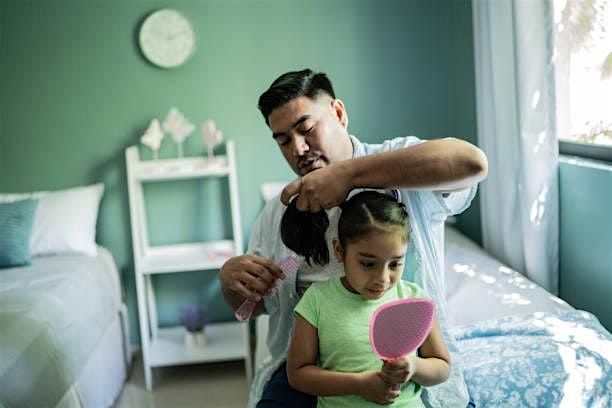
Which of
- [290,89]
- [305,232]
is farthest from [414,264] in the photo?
[290,89]

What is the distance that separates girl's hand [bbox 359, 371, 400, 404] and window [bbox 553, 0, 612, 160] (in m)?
1.13

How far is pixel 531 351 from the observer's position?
146 centimetres

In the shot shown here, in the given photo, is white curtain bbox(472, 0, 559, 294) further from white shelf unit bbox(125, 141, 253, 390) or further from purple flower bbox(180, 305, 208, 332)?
purple flower bbox(180, 305, 208, 332)

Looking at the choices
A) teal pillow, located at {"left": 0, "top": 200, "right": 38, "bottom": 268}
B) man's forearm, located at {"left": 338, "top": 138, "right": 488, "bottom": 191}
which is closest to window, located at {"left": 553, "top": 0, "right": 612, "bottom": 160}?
man's forearm, located at {"left": 338, "top": 138, "right": 488, "bottom": 191}

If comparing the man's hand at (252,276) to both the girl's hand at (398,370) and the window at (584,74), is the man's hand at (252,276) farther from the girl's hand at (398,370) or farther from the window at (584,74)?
the window at (584,74)

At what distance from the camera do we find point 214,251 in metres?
3.07

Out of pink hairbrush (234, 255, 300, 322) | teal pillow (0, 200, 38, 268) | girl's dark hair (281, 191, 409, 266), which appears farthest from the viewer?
teal pillow (0, 200, 38, 268)

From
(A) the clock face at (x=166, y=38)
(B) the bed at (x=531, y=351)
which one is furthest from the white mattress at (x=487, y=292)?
(A) the clock face at (x=166, y=38)

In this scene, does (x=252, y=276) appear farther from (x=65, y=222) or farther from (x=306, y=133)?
(x=65, y=222)

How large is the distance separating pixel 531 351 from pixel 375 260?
52cm

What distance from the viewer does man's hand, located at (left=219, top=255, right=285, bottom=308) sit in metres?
1.36

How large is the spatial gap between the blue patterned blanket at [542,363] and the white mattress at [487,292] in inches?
7.7

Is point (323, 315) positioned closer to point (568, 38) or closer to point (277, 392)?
point (277, 392)

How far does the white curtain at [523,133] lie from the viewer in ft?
6.66
